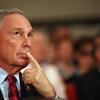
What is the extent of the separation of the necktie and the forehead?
373 millimetres

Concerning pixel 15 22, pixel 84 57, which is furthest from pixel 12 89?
pixel 84 57

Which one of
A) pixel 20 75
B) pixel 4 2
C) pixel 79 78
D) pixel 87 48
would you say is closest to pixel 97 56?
pixel 79 78

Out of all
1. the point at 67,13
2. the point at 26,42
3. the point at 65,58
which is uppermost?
the point at 26,42

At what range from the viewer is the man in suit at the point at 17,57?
489 cm

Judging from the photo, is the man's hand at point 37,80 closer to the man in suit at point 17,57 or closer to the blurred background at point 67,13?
the man in suit at point 17,57

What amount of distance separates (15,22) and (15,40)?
0.44ft

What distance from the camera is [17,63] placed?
490 centimetres

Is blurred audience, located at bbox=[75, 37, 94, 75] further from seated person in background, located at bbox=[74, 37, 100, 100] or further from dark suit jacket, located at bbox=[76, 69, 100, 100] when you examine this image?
dark suit jacket, located at bbox=[76, 69, 100, 100]

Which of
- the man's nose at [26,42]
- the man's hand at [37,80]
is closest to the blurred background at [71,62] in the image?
the man's hand at [37,80]

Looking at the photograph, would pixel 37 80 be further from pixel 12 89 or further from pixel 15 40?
pixel 15 40

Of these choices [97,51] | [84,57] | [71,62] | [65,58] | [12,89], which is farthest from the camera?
[71,62]

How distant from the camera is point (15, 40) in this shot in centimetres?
496

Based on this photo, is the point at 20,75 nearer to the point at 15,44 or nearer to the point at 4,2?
the point at 15,44

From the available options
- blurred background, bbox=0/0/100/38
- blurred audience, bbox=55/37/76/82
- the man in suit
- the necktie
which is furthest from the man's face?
blurred background, bbox=0/0/100/38
